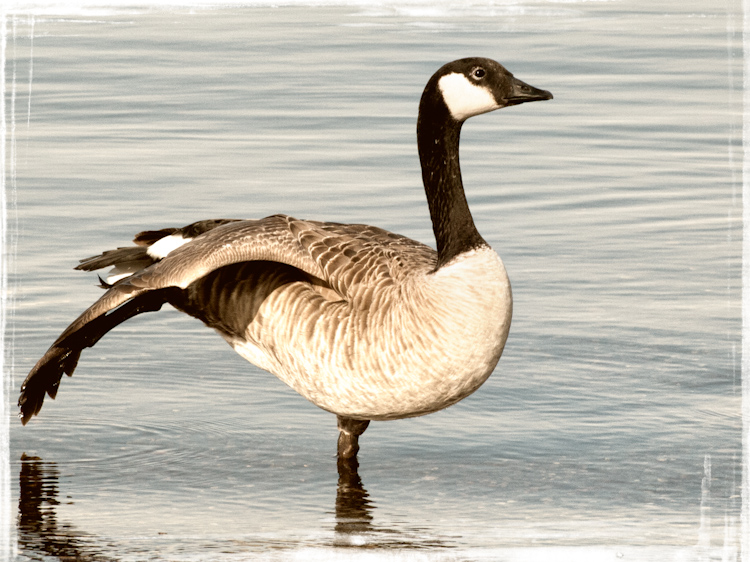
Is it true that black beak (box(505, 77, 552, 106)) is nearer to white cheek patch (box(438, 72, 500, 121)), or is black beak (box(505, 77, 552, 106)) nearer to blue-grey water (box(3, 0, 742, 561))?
white cheek patch (box(438, 72, 500, 121))

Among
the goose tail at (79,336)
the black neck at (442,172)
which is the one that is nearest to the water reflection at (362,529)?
the black neck at (442,172)

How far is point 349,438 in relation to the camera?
6.58 m

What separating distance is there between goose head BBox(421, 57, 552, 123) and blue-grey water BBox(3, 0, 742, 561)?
1.76 meters

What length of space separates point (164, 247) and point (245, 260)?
98cm

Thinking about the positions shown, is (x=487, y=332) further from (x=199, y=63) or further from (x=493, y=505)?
(x=199, y=63)

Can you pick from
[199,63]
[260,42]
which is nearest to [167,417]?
[199,63]

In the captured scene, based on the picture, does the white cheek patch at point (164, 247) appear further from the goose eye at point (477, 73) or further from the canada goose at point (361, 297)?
the goose eye at point (477, 73)

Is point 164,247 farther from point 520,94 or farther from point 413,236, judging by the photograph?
point 413,236

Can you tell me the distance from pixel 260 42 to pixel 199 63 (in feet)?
4.54

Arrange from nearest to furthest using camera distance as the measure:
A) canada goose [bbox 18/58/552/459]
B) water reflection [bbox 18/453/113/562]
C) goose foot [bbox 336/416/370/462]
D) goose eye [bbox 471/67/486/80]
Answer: water reflection [bbox 18/453/113/562] → canada goose [bbox 18/58/552/459] → goose eye [bbox 471/67/486/80] → goose foot [bbox 336/416/370/462]

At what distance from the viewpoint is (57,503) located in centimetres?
602

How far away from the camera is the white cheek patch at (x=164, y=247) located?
22.8 ft

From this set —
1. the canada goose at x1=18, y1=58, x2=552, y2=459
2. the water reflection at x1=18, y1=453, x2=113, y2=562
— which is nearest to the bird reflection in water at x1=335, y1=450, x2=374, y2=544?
the canada goose at x1=18, y1=58, x2=552, y2=459

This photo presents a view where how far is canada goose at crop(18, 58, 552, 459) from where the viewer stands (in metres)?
6.04
